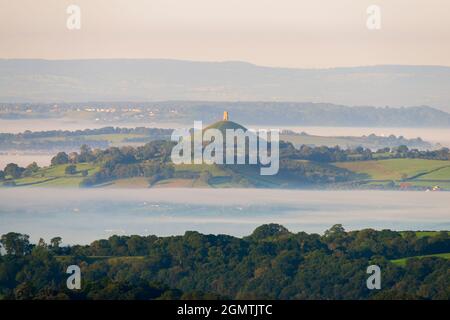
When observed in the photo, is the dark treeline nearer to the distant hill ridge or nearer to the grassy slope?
the grassy slope

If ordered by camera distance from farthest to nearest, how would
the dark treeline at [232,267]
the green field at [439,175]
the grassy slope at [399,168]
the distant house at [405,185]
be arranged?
the grassy slope at [399,168] < the green field at [439,175] < the distant house at [405,185] < the dark treeline at [232,267]

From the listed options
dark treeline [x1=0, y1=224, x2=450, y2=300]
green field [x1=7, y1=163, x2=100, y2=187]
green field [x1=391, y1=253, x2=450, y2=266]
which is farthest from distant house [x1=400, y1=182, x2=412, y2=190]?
green field [x1=391, y1=253, x2=450, y2=266]

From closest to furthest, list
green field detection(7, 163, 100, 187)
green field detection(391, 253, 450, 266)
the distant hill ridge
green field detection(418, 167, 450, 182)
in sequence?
green field detection(391, 253, 450, 266) → green field detection(418, 167, 450, 182) → green field detection(7, 163, 100, 187) → the distant hill ridge

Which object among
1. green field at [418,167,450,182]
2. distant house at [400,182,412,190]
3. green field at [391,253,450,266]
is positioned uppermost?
green field at [418,167,450,182]

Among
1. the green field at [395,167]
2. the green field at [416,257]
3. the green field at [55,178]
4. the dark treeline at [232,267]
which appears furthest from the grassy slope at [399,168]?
the green field at [416,257]

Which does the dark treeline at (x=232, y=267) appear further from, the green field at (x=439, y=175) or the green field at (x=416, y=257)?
the green field at (x=439, y=175)

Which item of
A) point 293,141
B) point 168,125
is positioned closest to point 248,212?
point 293,141

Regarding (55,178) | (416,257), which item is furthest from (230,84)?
(416,257)
